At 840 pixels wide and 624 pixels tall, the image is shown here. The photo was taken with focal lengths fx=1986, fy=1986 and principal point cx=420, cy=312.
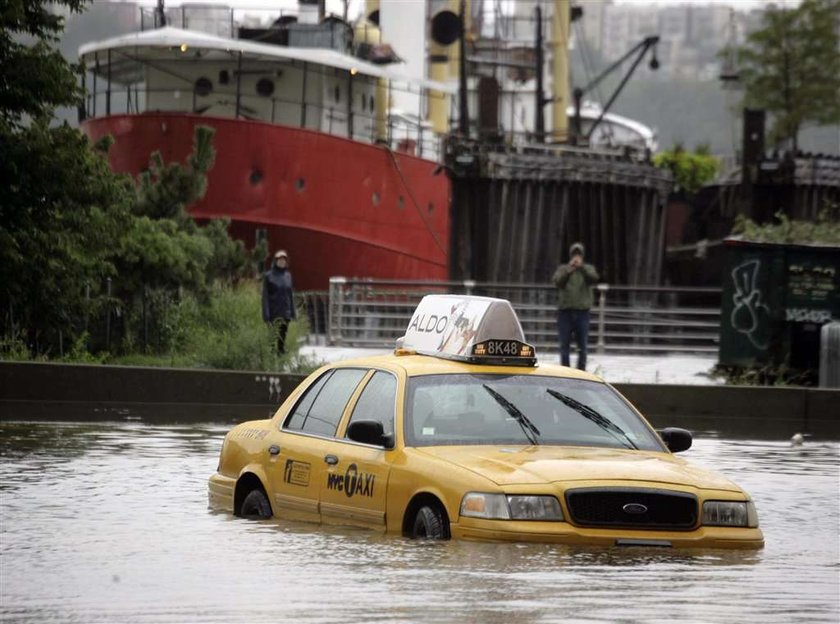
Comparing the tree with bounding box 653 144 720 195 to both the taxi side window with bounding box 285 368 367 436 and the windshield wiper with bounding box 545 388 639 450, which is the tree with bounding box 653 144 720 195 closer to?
the taxi side window with bounding box 285 368 367 436

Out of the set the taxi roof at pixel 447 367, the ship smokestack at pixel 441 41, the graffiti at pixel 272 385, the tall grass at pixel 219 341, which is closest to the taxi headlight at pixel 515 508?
the taxi roof at pixel 447 367

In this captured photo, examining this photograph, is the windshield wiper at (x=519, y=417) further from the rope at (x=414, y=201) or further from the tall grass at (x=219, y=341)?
the rope at (x=414, y=201)

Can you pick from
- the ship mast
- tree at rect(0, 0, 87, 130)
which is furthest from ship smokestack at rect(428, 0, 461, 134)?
tree at rect(0, 0, 87, 130)

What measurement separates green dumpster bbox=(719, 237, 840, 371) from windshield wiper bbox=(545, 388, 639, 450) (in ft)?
55.8

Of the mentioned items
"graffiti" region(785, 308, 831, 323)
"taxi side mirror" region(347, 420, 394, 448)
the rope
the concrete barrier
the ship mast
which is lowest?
the concrete barrier

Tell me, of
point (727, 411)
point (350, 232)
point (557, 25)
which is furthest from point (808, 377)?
point (557, 25)

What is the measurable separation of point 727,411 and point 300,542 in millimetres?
13991

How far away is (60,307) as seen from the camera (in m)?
26.8

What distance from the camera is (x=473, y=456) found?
10.5m

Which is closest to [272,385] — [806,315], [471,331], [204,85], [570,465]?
[806,315]

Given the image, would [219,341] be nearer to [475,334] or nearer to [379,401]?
[475,334]

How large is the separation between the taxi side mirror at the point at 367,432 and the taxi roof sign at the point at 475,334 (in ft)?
3.61

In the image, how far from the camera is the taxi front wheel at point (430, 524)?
10195 millimetres

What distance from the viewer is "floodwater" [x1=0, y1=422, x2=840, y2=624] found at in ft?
27.1
